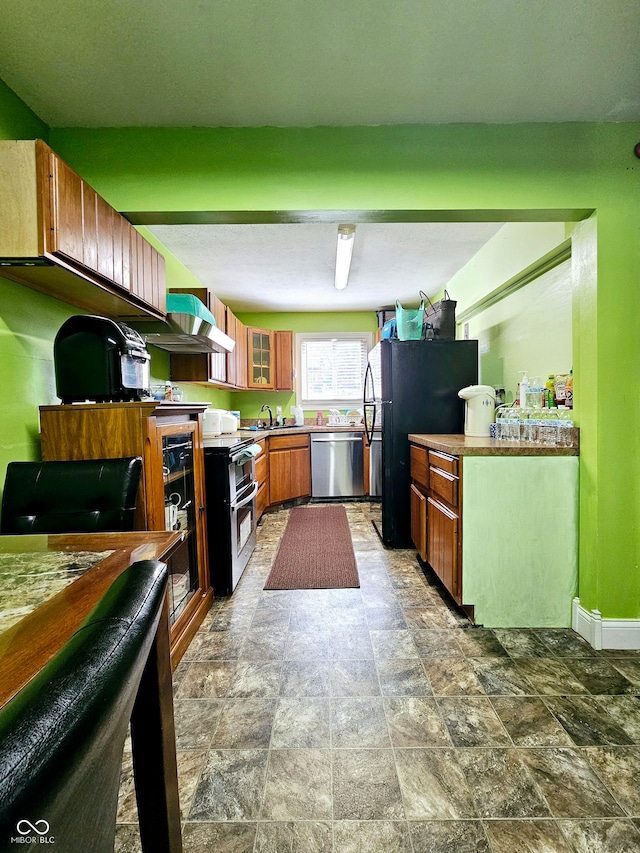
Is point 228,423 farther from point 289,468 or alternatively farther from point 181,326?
point 181,326

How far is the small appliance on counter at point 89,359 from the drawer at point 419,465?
1.89 m

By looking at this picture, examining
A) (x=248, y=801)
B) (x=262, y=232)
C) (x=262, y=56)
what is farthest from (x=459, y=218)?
(x=248, y=801)

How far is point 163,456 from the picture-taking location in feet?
5.96

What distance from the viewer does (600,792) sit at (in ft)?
3.83

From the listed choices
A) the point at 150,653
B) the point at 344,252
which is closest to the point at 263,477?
the point at 344,252

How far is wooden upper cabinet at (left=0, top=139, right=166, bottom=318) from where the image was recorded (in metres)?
1.34

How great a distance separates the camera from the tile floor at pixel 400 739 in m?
1.08

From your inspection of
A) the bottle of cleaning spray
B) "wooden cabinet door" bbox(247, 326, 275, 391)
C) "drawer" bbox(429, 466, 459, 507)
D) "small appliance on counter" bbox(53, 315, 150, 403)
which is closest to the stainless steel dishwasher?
"wooden cabinet door" bbox(247, 326, 275, 391)

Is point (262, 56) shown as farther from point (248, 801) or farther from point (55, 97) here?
point (248, 801)

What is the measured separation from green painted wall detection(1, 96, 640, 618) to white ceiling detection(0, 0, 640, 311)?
0.22ft

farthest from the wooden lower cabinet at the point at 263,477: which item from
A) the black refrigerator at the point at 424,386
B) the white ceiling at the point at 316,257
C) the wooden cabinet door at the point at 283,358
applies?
the white ceiling at the point at 316,257

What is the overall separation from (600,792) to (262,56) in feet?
9.06

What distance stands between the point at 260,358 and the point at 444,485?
3.36 metres

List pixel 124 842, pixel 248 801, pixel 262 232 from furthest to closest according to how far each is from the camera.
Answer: pixel 262 232 → pixel 248 801 → pixel 124 842
